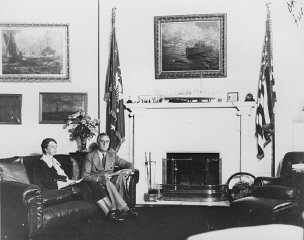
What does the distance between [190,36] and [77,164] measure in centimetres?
268

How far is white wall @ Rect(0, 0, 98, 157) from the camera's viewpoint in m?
6.99

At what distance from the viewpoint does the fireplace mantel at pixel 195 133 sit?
662cm

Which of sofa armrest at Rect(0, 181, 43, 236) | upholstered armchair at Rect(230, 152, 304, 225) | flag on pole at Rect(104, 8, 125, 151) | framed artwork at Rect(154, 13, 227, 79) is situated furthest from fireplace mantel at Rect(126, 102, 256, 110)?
sofa armrest at Rect(0, 181, 43, 236)

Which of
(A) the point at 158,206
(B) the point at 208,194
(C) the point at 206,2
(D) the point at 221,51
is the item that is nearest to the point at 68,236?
(A) the point at 158,206

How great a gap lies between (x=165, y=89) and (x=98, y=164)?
1840 mm

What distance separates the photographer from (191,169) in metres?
6.86

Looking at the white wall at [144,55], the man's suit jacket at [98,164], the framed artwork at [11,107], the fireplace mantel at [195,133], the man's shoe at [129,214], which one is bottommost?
the man's shoe at [129,214]

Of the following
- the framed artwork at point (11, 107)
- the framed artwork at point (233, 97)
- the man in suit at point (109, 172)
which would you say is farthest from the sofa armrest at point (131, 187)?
the framed artwork at point (11, 107)

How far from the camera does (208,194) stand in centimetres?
663

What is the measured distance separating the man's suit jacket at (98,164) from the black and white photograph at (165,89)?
5 cm

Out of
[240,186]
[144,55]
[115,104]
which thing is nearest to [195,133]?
[240,186]

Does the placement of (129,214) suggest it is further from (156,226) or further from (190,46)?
(190,46)

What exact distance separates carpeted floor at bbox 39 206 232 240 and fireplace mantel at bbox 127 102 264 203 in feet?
3.08

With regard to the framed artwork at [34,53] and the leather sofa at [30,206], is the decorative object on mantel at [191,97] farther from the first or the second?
the leather sofa at [30,206]
